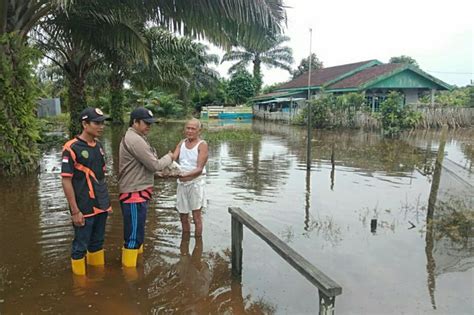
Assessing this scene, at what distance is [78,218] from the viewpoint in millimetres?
3721

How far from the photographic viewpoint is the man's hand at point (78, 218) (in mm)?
3709

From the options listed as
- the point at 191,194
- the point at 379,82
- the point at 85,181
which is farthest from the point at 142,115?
the point at 379,82

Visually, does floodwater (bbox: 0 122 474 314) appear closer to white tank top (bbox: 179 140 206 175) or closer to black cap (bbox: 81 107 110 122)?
white tank top (bbox: 179 140 206 175)

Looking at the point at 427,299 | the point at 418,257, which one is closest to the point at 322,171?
the point at 418,257

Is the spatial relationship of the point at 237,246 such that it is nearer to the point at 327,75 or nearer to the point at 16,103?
the point at 16,103

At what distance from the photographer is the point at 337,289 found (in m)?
2.70

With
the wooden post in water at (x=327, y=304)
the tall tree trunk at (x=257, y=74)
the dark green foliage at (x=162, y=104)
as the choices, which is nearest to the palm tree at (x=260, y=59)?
the tall tree trunk at (x=257, y=74)

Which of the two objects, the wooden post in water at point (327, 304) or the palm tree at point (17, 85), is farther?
the palm tree at point (17, 85)

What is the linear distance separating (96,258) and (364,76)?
94.6 feet

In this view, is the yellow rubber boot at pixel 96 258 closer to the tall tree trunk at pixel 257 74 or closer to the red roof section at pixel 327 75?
the red roof section at pixel 327 75

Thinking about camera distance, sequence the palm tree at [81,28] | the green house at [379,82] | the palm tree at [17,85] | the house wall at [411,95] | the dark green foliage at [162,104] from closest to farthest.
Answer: the palm tree at [81,28], the palm tree at [17,85], the green house at [379,82], the house wall at [411,95], the dark green foliage at [162,104]

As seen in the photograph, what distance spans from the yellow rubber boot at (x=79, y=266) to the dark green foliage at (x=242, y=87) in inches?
1619

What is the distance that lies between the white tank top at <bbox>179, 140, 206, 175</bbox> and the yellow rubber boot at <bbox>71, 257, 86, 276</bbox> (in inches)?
59.4

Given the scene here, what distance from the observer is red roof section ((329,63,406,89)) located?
2855 cm
